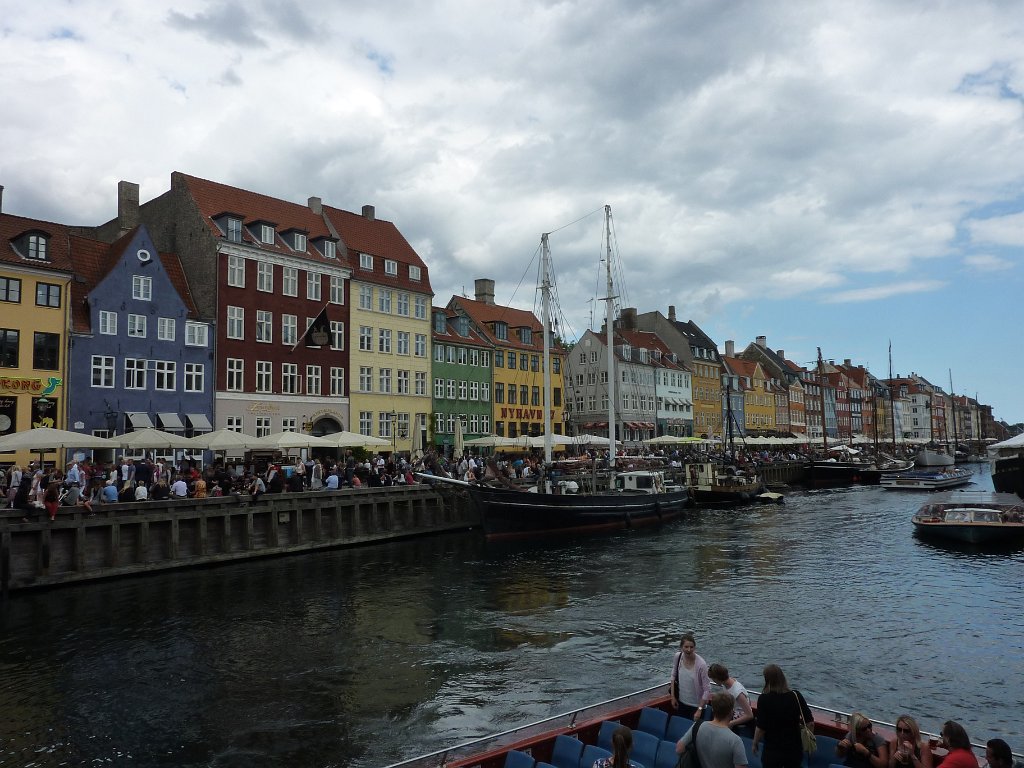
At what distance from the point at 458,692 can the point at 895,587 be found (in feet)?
51.1

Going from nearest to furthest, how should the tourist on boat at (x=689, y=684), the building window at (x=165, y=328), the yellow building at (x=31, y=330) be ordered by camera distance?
the tourist on boat at (x=689, y=684), the yellow building at (x=31, y=330), the building window at (x=165, y=328)

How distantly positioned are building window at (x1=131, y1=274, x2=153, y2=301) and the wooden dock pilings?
17.5 metres

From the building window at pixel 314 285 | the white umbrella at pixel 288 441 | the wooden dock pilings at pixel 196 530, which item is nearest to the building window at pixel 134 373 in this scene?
the building window at pixel 314 285

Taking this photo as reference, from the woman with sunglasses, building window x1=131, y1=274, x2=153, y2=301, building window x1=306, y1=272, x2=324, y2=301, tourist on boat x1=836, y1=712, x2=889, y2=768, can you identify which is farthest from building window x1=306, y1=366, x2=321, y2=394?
the woman with sunglasses

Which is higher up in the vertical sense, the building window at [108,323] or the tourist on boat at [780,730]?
the building window at [108,323]

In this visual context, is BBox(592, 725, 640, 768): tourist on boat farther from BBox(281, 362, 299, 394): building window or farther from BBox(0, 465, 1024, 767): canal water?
BBox(281, 362, 299, 394): building window

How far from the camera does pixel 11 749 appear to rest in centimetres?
1181

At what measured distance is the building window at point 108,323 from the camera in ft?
128

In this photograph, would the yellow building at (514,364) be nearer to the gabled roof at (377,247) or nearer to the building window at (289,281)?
the gabled roof at (377,247)

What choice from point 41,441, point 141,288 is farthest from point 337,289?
point 41,441

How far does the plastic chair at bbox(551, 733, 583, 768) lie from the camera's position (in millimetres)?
8422

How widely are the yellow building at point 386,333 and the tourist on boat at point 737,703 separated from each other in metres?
42.3

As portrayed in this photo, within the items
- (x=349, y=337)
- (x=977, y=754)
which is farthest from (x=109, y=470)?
(x=977, y=754)

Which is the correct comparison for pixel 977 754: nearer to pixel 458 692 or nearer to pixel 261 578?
pixel 458 692
